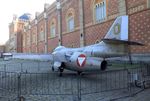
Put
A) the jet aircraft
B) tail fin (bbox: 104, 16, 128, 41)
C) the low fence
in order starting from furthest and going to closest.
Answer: tail fin (bbox: 104, 16, 128, 41) → the jet aircraft → the low fence

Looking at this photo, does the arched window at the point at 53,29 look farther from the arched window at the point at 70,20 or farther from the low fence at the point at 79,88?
the low fence at the point at 79,88

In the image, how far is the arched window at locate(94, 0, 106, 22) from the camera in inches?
935

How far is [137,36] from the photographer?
62.1 ft

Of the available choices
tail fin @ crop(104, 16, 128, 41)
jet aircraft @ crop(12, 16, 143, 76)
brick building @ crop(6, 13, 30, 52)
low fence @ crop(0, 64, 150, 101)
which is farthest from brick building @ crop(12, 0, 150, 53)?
brick building @ crop(6, 13, 30, 52)

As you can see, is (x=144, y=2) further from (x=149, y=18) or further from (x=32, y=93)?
A: (x=32, y=93)

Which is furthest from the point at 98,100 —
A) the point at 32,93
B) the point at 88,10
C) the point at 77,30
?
the point at 77,30

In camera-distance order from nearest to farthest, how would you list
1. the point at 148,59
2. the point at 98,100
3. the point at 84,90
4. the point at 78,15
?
the point at 98,100 < the point at 84,90 < the point at 148,59 < the point at 78,15

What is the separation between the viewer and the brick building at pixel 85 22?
18625 mm

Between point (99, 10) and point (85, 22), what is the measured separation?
3.05 meters

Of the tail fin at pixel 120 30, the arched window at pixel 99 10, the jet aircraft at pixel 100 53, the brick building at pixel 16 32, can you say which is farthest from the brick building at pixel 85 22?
the brick building at pixel 16 32

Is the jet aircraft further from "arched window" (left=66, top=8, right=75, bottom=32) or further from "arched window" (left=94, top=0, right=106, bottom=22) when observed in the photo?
"arched window" (left=66, top=8, right=75, bottom=32)

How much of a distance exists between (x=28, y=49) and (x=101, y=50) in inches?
1746

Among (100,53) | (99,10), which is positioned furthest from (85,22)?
(100,53)

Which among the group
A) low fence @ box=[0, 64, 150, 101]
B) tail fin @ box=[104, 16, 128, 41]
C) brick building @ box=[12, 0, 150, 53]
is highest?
brick building @ box=[12, 0, 150, 53]
